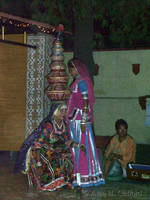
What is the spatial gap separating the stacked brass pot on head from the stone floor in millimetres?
1533

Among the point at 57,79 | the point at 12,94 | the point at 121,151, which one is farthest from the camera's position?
the point at 12,94

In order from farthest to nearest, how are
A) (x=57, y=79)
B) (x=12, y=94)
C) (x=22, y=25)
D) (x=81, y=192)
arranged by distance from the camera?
(x=12, y=94), (x=22, y=25), (x=57, y=79), (x=81, y=192)

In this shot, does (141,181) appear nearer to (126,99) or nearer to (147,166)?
(147,166)

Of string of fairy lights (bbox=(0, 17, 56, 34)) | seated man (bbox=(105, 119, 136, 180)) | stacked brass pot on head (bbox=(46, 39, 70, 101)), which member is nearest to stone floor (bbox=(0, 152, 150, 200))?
seated man (bbox=(105, 119, 136, 180))

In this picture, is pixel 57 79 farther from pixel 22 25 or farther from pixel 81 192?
pixel 81 192

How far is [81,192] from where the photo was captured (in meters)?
7.73

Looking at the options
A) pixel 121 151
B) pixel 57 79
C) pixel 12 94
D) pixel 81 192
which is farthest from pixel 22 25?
pixel 81 192

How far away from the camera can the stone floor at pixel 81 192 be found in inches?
289

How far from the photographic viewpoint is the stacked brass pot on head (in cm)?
806

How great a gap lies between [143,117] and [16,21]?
365 cm

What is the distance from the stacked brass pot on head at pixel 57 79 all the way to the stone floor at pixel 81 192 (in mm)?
1533

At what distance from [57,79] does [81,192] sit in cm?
189

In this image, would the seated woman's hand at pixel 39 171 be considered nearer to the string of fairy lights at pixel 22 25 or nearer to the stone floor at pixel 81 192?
the stone floor at pixel 81 192

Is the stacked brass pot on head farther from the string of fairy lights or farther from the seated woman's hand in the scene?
the seated woman's hand
